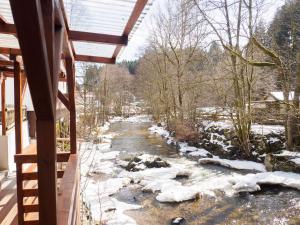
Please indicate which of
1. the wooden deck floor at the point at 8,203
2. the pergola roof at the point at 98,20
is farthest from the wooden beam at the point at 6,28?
the wooden deck floor at the point at 8,203

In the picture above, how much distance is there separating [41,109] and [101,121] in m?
26.7

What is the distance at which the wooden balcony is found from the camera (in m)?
2.31

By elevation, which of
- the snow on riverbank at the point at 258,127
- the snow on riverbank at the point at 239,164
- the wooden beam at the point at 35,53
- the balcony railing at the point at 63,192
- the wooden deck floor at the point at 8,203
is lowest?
the snow on riverbank at the point at 239,164

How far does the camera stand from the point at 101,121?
2789cm

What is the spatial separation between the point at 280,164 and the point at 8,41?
965 cm

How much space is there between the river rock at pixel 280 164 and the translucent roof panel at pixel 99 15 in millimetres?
9011

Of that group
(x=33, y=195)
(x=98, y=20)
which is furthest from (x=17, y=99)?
(x=98, y=20)

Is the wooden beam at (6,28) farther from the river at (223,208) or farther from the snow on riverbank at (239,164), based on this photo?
the snow on riverbank at (239,164)

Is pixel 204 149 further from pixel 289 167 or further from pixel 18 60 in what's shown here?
pixel 18 60

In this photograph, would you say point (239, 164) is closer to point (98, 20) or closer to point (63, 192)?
point (98, 20)

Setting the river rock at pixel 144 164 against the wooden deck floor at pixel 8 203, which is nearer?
the wooden deck floor at pixel 8 203

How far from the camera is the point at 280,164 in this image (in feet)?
34.9

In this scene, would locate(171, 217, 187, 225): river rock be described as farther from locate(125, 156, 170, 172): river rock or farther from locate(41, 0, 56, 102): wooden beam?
locate(41, 0, 56, 102): wooden beam

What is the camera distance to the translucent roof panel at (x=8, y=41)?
3.80 m
